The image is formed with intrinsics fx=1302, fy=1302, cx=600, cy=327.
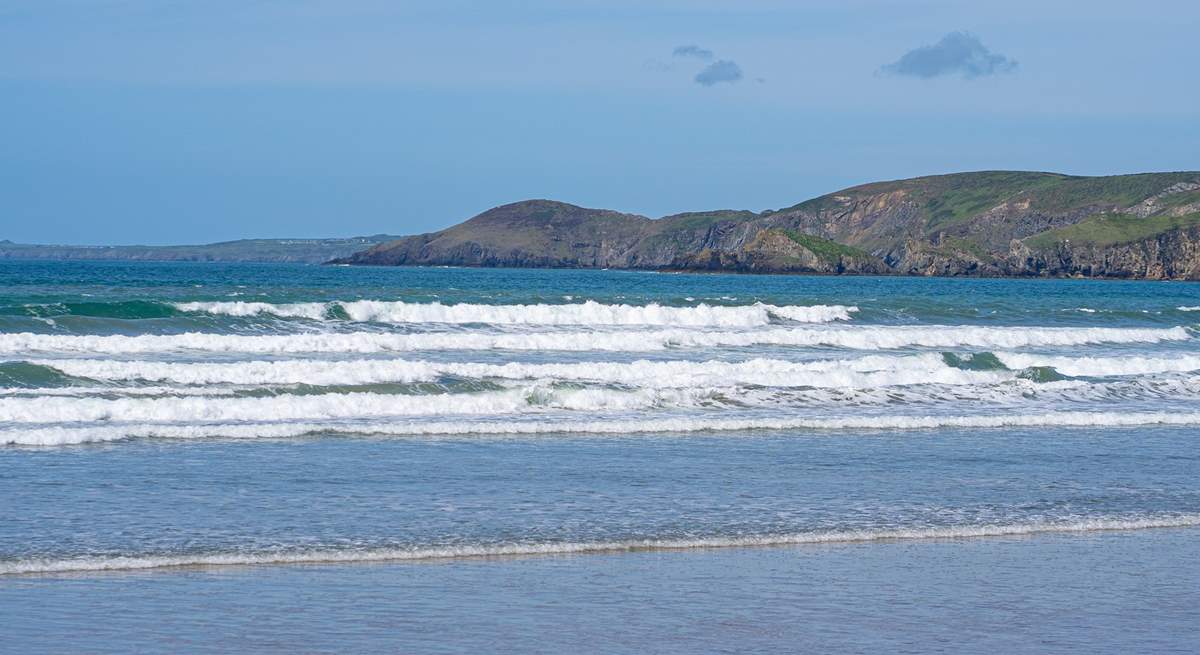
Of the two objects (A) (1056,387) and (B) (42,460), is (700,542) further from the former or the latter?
(A) (1056,387)

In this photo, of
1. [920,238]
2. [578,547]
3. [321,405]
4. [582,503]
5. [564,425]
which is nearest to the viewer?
[578,547]

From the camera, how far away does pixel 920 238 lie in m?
162

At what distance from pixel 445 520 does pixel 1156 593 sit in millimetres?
5367

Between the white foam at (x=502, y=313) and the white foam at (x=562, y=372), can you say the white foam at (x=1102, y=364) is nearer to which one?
the white foam at (x=562, y=372)

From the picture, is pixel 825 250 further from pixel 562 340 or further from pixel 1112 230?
pixel 562 340

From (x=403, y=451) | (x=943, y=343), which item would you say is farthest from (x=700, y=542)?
(x=943, y=343)

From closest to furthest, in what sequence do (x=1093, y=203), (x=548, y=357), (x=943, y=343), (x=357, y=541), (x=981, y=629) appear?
(x=981, y=629), (x=357, y=541), (x=548, y=357), (x=943, y=343), (x=1093, y=203)

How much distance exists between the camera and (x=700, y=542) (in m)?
10.2

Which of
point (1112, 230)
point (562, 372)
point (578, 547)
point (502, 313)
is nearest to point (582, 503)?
point (578, 547)

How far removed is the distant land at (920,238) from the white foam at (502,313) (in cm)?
9177

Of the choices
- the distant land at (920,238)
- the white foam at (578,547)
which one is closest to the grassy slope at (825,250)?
the distant land at (920,238)

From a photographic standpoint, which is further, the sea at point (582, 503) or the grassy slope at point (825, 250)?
the grassy slope at point (825, 250)

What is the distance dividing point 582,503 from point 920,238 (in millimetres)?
156394

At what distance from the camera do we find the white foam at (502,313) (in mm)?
33438
